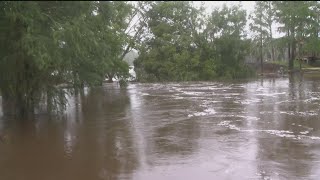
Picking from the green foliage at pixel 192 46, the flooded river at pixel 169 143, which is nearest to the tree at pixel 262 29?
the green foliage at pixel 192 46

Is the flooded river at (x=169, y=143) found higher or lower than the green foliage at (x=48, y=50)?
lower

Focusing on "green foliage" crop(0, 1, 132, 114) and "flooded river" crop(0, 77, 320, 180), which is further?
"green foliage" crop(0, 1, 132, 114)

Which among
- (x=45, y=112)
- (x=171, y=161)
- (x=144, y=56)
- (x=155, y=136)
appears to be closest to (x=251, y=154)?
Answer: (x=171, y=161)

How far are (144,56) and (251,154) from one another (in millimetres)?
28398

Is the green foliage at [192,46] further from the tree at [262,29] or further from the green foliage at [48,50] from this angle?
the green foliage at [48,50]

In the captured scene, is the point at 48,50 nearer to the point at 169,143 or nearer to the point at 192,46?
the point at 169,143

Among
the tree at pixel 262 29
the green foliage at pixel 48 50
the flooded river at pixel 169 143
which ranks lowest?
the flooded river at pixel 169 143

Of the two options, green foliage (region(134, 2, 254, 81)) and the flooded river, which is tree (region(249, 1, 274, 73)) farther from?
the flooded river

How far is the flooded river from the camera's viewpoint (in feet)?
26.8

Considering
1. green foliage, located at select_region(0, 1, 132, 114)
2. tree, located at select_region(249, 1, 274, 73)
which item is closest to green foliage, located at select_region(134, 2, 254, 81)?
tree, located at select_region(249, 1, 274, 73)

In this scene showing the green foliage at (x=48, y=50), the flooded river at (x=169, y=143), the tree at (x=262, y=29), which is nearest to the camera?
the flooded river at (x=169, y=143)

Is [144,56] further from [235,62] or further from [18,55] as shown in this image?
[18,55]

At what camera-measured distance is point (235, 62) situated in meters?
38.8

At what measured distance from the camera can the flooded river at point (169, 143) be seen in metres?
8.18
